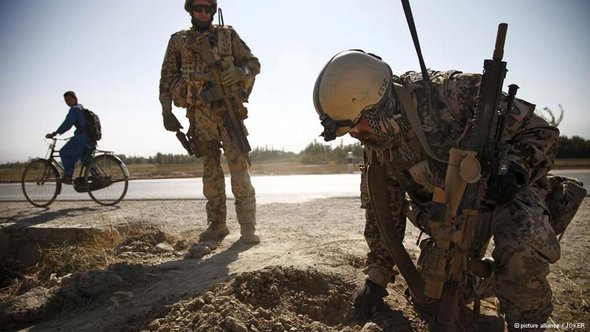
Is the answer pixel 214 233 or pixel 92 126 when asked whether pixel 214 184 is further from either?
pixel 92 126

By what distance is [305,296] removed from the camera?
257cm

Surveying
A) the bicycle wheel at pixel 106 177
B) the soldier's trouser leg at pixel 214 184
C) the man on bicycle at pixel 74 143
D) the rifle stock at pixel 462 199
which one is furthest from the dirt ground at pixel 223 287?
the man on bicycle at pixel 74 143

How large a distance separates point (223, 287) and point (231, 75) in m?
2.04

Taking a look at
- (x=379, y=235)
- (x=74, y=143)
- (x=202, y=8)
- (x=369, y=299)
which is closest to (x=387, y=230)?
(x=379, y=235)

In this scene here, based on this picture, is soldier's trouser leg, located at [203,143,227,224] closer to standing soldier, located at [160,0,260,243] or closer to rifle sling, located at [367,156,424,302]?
standing soldier, located at [160,0,260,243]

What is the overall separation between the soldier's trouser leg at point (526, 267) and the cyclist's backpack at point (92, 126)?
730 centimetres

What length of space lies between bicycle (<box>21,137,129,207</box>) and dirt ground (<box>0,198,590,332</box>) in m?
3.23

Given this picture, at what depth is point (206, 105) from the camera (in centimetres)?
394

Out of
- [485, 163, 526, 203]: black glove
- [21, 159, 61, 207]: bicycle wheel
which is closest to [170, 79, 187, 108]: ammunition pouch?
[485, 163, 526, 203]: black glove

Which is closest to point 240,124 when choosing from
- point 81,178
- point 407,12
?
point 407,12

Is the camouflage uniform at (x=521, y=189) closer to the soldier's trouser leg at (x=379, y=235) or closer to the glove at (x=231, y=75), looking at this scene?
the soldier's trouser leg at (x=379, y=235)

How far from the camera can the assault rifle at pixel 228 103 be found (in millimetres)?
3859

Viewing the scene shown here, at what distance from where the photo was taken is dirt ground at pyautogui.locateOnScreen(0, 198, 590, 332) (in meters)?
2.31

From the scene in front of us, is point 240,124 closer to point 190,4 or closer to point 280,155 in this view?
point 190,4
